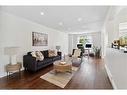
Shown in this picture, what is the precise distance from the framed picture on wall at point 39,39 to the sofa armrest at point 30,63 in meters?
1.29

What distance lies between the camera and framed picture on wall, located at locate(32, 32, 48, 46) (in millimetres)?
6357

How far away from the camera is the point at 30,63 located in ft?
16.7

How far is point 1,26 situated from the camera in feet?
14.2

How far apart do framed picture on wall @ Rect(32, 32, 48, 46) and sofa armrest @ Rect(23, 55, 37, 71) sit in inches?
50.7

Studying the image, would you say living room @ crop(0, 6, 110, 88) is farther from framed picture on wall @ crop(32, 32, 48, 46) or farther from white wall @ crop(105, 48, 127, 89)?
white wall @ crop(105, 48, 127, 89)

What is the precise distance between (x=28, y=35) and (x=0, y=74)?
2.25 meters

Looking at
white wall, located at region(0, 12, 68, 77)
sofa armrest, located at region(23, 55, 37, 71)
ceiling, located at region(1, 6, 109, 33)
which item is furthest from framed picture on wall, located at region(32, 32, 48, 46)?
sofa armrest, located at region(23, 55, 37, 71)

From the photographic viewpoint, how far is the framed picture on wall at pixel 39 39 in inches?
250

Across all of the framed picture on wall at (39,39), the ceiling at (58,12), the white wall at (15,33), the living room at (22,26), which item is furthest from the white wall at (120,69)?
the framed picture on wall at (39,39)

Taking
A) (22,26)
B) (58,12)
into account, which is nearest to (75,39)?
(22,26)

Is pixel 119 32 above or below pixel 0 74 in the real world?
above
